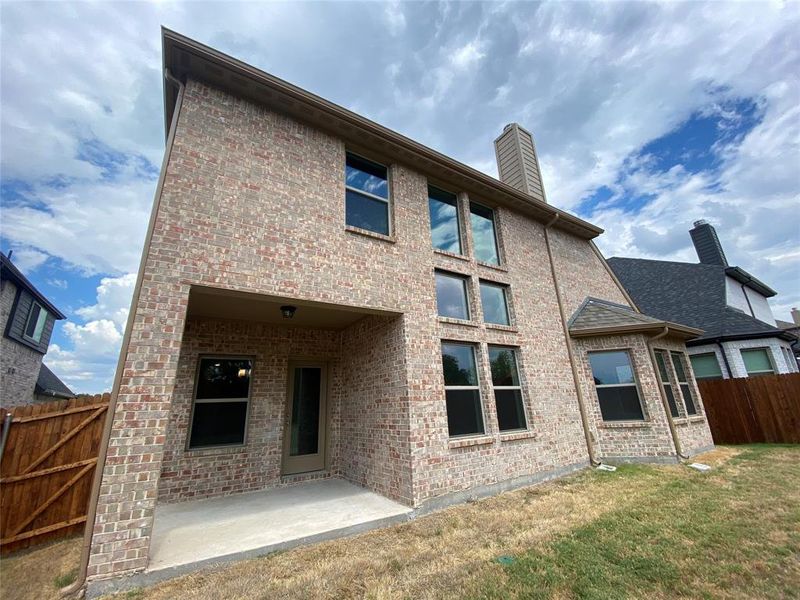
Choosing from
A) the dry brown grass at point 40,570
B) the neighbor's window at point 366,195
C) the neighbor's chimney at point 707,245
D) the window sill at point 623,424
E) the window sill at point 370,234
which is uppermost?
the neighbor's chimney at point 707,245

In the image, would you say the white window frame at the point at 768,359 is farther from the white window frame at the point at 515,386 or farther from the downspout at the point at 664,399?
the white window frame at the point at 515,386

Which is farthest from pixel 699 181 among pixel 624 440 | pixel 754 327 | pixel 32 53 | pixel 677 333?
pixel 32 53

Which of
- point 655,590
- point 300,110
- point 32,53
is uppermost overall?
point 32,53

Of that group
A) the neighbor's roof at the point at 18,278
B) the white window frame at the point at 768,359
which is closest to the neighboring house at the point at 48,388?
the neighbor's roof at the point at 18,278

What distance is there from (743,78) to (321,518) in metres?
15.4

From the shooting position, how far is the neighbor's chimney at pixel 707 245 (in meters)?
15.7

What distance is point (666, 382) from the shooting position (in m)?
8.61

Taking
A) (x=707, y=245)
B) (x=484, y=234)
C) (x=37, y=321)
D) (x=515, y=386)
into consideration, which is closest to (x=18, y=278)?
(x=37, y=321)

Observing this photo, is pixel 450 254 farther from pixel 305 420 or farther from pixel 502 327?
pixel 305 420

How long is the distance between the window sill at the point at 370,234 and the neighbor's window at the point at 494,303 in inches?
105

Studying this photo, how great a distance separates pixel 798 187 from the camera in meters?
12.5

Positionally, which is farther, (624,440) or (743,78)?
(743,78)

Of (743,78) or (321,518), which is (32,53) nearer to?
(321,518)

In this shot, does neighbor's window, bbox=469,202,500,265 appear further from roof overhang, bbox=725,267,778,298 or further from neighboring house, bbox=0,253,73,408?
neighboring house, bbox=0,253,73,408
